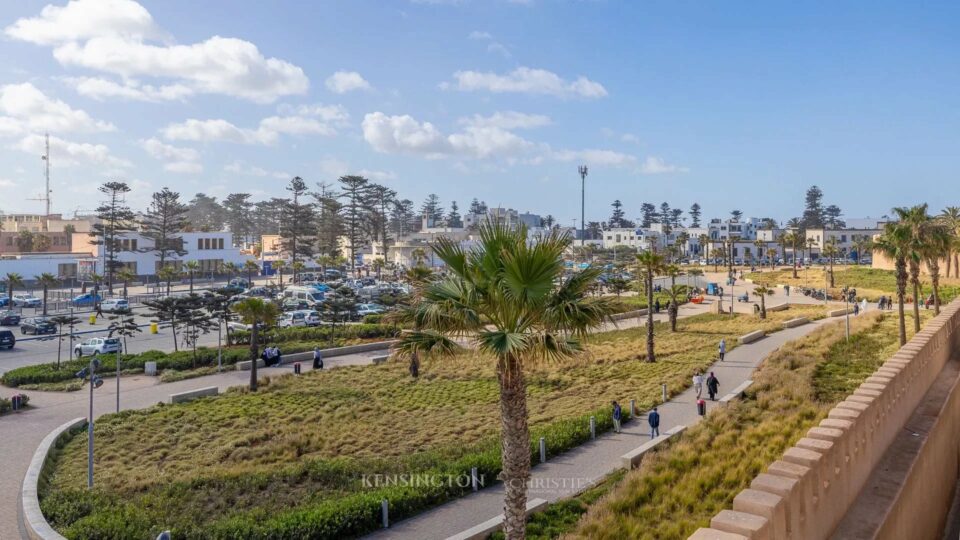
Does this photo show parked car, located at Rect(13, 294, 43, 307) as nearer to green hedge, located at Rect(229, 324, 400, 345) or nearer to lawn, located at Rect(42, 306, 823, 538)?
green hedge, located at Rect(229, 324, 400, 345)

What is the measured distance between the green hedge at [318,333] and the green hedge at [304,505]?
2405 centimetres

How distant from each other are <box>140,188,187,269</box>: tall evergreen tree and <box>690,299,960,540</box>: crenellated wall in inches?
3148

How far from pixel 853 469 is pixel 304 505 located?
1064 cm

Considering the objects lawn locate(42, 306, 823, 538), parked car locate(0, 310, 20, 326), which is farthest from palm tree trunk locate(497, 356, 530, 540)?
parked car locate(0, 310, 20, 326)

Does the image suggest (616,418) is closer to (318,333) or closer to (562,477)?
(562,477)

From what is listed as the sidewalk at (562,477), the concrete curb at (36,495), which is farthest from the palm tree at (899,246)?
the concrete curb at (36,495)

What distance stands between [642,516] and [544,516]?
6.44 feet

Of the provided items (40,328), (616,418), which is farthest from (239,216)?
(616,418)

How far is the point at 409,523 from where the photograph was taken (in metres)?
13.5

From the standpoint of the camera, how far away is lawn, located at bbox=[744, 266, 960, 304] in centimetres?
5894

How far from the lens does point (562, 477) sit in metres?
16.0

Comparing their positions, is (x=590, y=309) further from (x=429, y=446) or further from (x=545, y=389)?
(x=545, y=389)

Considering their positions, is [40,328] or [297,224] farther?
[297,224]

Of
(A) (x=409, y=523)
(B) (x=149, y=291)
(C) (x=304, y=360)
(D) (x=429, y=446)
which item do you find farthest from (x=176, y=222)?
(A) (x=409, y=523)
